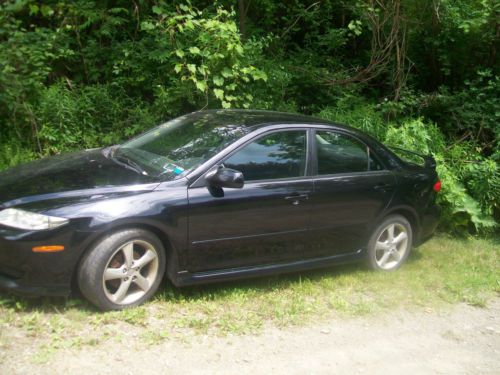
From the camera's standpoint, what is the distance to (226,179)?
438 centimetres

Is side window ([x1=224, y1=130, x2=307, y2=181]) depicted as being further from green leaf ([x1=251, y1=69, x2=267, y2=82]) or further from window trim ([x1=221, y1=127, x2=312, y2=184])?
green leaf ([x1=251, y1=69, x2=267, y2=82])

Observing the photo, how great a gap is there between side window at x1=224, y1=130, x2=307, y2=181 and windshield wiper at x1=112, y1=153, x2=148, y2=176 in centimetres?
72

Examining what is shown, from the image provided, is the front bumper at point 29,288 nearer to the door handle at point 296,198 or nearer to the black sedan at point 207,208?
the black sedan at point 207,208

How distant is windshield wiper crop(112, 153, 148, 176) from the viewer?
15.4 ft

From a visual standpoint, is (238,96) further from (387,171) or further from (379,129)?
(387,171)

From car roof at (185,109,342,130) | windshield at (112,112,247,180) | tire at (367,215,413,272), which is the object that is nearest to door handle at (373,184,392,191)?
tire at (367,215,413,272)

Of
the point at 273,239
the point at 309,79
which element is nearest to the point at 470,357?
the point at 273,239

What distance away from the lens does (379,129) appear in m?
8.27

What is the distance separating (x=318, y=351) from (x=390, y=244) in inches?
82.0

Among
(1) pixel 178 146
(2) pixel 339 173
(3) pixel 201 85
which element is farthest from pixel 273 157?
(3) pixel 201 85

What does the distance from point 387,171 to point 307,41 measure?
5969 mm

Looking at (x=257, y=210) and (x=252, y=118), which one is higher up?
(x=252, y=118)

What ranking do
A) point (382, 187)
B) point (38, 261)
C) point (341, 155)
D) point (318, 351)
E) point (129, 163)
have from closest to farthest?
point (38, 261) → point (318, 351) → point (129, 163) → point (341, 155) → point (382, 187)

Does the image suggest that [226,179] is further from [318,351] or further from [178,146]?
[318,351]
